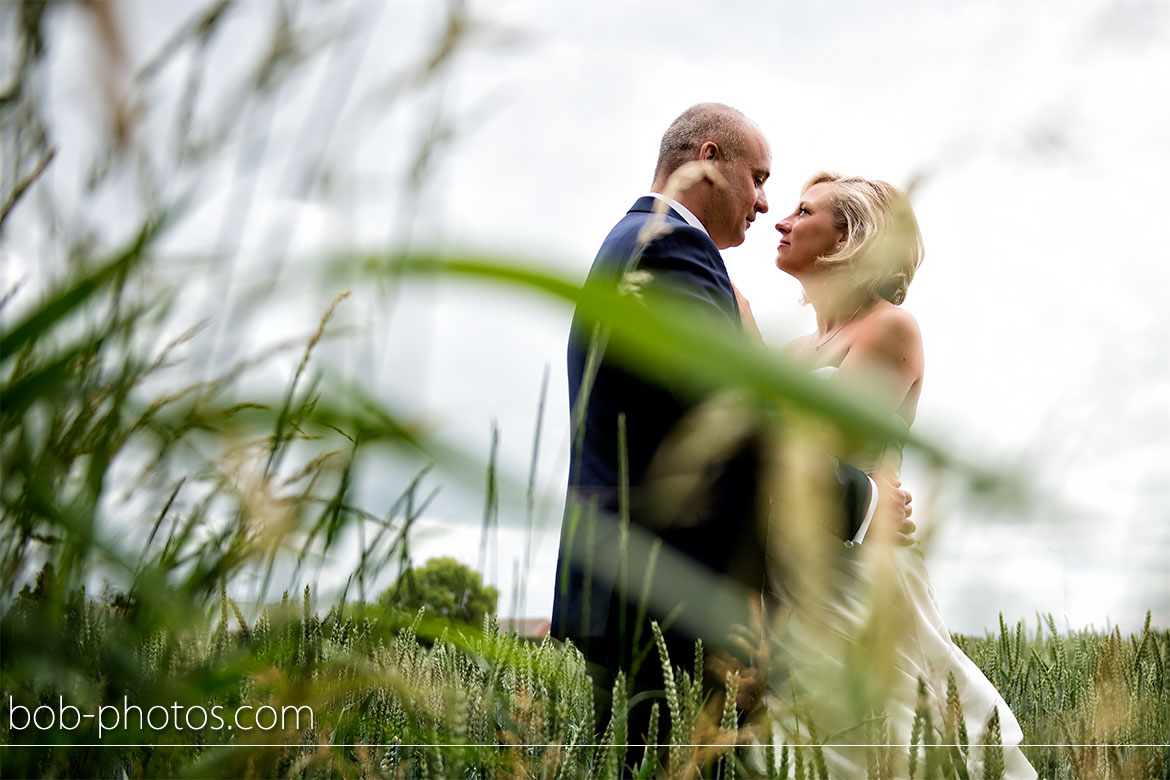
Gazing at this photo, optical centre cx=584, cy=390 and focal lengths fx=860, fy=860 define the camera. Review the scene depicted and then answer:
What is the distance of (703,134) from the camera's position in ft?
11.7

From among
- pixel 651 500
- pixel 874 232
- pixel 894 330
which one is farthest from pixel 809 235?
pixel 651 500

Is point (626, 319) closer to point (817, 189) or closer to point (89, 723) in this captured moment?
point (89, 723)

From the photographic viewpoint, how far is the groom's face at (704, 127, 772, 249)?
11.9 feet

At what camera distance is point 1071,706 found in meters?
2.49

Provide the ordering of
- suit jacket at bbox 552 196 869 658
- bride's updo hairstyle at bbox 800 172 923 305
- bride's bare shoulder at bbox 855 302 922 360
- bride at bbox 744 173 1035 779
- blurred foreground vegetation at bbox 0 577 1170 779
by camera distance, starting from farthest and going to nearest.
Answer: bride's bare shoulder at bbox 855 302 922 360 → suit jacket at bbox 552 196 869 658 → blurred foreground vegetation at bbox 0 577 1170 779 → bride at bbox 744 173 1035 779 → bride's updo hairstyle at bbox 800 172 923 305

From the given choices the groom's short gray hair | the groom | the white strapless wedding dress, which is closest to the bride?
the white strapless wedding dress

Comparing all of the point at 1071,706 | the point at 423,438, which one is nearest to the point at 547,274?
the point at 423,438

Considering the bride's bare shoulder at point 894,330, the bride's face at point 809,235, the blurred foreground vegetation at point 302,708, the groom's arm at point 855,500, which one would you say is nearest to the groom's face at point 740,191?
the bride's face at point 809,235

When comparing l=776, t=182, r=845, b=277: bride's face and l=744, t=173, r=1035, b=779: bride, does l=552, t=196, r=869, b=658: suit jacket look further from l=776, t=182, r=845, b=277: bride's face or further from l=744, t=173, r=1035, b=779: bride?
l=776, t=182, r=845, b=277: bride's face

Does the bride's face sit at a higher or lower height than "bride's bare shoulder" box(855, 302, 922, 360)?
higher

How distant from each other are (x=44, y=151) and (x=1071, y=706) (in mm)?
2793

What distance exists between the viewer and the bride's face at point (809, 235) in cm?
363

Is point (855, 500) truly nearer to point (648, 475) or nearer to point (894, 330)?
point (648, 475)

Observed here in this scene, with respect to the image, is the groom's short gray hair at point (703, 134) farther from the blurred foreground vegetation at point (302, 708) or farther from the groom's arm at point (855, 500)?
the blurred foreground vegetation at point (302, 708)
